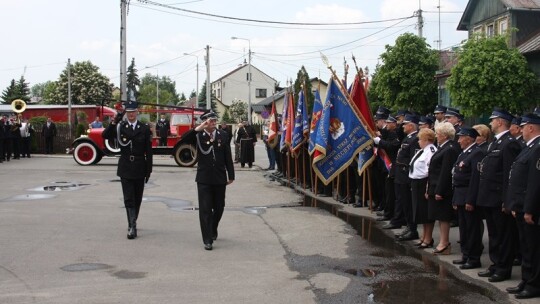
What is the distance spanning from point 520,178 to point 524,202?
0.28m

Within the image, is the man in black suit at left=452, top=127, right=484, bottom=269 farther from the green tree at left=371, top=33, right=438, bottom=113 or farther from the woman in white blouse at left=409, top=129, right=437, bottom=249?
the green tree at left=371, top=33, right=438, bottom=113

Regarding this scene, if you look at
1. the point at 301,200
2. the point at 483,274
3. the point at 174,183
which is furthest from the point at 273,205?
the point at 483,274

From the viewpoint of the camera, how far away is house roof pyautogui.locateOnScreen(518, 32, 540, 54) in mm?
27094

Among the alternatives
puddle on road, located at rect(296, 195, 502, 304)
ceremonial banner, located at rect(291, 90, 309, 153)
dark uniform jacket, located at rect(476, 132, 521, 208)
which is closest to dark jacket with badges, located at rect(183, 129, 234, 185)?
puddle on road, located at rect(296, 195, 502, 304)

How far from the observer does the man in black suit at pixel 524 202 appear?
6.32m

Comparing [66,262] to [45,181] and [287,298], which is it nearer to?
[287,298]

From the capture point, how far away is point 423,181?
8.89 m

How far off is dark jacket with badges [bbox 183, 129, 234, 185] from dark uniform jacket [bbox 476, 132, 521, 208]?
366 centimetres

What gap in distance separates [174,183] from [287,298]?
39.8ft

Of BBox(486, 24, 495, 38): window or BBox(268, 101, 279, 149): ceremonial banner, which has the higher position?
BBox(486, 24, 495, 38): window

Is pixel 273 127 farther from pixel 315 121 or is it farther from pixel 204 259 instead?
pixel 204 259

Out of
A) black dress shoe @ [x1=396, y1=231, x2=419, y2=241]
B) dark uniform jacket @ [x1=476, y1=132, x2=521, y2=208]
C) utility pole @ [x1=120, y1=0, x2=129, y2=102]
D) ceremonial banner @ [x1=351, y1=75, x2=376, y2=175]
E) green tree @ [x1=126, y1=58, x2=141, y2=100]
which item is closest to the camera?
dark uniform jacket @ [x1=476, y1=132, x2=521, y2=208]

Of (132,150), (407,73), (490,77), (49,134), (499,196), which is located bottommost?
(499,196)

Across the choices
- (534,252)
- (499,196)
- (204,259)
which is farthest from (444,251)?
(204,259)
